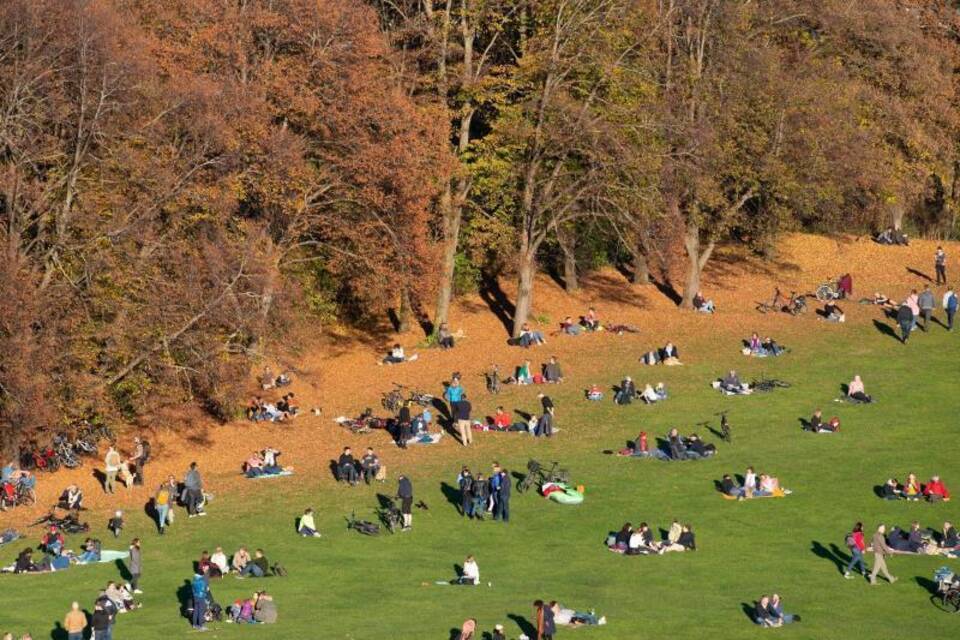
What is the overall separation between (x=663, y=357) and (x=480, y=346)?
767cm

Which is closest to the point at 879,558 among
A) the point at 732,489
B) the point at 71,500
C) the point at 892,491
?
the point at 892,491

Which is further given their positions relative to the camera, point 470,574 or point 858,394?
point 858,394

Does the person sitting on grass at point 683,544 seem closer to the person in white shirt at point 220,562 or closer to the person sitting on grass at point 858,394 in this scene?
the person in white shirt at point 220,562

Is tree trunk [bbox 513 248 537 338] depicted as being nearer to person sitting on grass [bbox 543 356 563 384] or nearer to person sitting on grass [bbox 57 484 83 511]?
person sitting on grass [bbox 543 356 563 384]

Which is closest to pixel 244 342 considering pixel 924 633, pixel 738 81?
pixel 738 81

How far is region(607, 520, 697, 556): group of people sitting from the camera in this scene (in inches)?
1868

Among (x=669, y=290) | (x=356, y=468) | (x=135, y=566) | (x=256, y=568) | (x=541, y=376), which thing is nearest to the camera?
(x=135, y=566)

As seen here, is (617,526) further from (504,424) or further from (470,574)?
(504,424)

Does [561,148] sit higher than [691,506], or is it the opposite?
[561,148]

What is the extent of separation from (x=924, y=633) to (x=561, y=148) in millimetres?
33958

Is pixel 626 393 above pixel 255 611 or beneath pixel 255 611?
beneath

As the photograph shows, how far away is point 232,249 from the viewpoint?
200 ft

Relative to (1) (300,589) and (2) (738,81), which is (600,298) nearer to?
(2) (738,81)

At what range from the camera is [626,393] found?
62.8 metres
